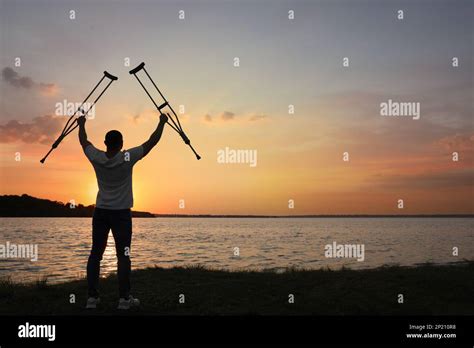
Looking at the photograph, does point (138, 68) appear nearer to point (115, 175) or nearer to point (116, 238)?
point (115, 175)

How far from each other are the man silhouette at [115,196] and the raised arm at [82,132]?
0.11 ft

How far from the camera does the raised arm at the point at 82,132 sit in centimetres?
808

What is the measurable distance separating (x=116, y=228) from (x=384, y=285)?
7.15 metres

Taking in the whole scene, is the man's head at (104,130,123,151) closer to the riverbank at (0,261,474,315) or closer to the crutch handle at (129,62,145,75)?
the crutch handle at (129,62,145,75)

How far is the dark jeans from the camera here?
776cm

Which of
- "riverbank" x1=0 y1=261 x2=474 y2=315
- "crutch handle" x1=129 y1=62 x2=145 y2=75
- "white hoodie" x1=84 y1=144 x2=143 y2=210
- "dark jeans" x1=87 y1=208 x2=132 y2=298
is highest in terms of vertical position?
"crutch handle" x1=129 y1=62 x2=145 y2=75

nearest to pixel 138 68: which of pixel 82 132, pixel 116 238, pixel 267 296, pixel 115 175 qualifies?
pixel 82 132

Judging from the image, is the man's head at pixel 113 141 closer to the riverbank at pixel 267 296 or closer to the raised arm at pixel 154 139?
the raised arm at pixel 154 139

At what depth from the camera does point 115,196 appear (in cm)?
779

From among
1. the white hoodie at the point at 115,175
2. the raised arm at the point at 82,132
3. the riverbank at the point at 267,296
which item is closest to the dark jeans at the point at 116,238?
the white hoodie at the point at 115,175

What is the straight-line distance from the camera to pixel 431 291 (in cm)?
1087

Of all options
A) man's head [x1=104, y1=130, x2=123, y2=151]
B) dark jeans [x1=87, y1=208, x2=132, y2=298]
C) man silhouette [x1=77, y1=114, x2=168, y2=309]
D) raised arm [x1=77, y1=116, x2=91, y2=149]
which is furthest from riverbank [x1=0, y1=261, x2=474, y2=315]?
raised arm [x1=77, y1=116, x2=91, y2=149]

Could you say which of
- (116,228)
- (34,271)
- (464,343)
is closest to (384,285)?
(464,343)

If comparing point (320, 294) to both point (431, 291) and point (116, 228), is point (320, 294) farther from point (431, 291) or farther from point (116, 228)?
point (116, 228)
